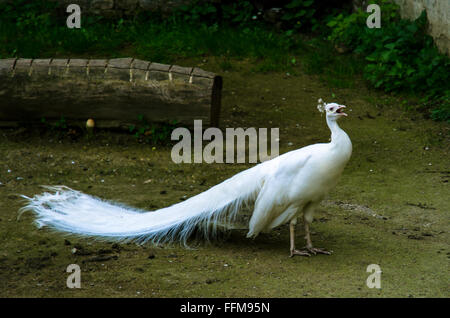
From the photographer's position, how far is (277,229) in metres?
5.15

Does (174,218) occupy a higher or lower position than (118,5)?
lower

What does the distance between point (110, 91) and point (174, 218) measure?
2538mm

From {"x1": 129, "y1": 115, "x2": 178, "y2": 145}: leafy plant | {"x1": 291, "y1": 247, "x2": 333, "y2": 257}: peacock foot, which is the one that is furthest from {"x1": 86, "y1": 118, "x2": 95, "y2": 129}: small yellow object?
{"x1": 291, "y1": 247, "x2": 333, "y2": 257}: peacock foot

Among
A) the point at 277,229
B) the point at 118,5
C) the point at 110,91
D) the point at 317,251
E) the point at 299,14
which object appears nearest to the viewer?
the point at 317,251

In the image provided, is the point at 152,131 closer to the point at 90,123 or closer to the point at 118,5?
the point at 90,123

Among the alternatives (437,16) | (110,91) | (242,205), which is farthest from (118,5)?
(242,205)

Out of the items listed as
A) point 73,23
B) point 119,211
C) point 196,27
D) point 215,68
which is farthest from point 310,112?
point 73,23

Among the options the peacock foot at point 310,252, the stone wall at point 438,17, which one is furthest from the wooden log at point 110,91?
the stone wall at point 438,17

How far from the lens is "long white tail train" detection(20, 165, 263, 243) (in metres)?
4.60

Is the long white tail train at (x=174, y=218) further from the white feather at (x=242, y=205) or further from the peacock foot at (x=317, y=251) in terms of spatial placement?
the peacock foot at (x=317, y=251)

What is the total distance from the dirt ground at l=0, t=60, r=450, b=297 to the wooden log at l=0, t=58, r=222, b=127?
30 cm

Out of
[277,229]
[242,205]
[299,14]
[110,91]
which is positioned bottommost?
[277,229]

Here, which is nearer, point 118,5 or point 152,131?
point 152,131

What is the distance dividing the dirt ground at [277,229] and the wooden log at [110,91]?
304 mm
